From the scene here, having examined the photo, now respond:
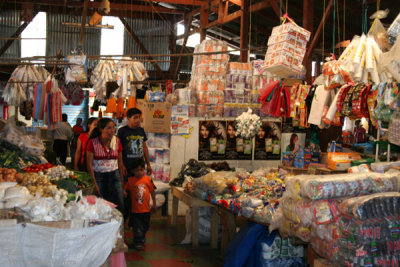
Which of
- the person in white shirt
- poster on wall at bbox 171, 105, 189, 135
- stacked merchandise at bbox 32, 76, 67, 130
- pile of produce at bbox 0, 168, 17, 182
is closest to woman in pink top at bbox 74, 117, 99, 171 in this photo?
pile of produce at bbox 0, 168, 17, 182

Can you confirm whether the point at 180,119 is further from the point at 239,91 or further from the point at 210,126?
the point at 239,91

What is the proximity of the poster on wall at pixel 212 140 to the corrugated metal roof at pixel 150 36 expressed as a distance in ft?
34.3

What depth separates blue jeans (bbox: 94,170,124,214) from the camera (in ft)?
21.3

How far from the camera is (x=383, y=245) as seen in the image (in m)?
3.97

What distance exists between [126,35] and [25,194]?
16.0 meters

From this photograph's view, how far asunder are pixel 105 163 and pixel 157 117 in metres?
2.55

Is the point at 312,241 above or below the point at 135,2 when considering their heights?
below

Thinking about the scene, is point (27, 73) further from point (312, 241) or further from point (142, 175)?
point (312, 241)

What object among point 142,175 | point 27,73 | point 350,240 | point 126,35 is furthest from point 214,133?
point 126,35

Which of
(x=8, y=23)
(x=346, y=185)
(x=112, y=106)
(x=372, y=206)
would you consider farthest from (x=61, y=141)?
(x=372, y=206)

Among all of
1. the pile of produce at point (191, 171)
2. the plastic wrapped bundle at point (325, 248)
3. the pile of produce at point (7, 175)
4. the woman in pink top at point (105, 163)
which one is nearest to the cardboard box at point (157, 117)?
the pile of produce at point (191, 171)

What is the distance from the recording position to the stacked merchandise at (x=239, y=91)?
932 centimetres

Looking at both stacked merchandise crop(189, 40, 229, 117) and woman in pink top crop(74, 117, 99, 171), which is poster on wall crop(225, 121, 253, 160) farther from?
woman in pink top crop(74, 117, 99, 171)

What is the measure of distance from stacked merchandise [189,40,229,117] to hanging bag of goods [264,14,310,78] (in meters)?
3.04
